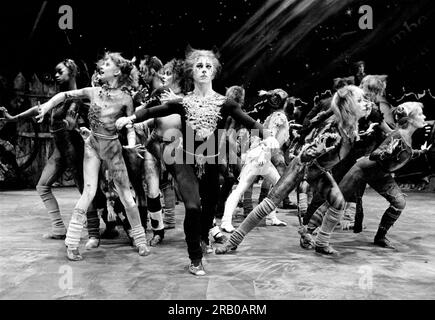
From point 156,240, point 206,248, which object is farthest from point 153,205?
point 206,248

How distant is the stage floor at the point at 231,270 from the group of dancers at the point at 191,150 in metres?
0.19

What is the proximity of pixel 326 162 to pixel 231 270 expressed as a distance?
1.31m

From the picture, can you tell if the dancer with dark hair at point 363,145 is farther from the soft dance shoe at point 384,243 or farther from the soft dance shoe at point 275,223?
the soft dance shoe at point 384,243

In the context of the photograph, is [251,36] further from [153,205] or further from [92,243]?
[92,243]

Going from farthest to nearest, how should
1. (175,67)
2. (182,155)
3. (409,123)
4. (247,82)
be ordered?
1. (247,82)
2. (175,67)
3. (409,123)
4. (182,155)

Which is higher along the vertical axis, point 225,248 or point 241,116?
point 241,116

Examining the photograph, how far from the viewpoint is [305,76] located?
10.8 m

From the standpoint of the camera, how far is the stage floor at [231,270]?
3207mm

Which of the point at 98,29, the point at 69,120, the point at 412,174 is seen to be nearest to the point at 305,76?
the point at 412,174

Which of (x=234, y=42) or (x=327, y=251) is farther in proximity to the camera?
(x=234, y=42)

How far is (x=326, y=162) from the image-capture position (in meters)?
4.40

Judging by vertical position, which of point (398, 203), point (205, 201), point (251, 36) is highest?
point (251, 36)

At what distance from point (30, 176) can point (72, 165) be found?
18.9ft

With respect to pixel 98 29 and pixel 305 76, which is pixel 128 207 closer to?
pixel 98 29
